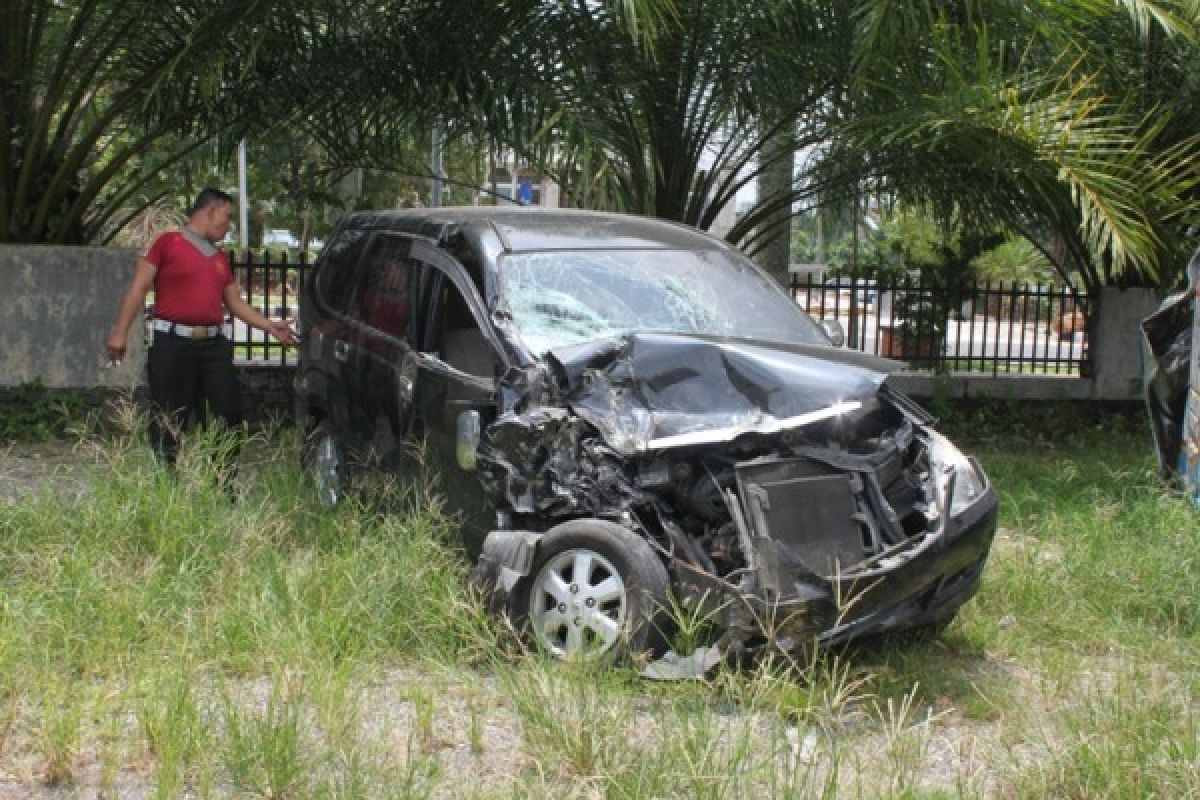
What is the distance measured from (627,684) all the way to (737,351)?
141 centimetres

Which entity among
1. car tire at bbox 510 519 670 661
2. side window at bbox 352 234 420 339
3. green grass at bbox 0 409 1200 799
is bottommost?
green grass at bbox 0 409 1200 799

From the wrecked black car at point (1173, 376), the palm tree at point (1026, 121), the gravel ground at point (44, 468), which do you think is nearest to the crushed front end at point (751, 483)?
the gravel ground at point (44, 468)

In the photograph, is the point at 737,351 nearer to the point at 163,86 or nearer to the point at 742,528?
the point at 742,528

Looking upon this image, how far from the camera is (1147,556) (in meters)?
6.82

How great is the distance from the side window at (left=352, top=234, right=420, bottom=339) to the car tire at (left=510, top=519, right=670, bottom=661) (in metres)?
1.97

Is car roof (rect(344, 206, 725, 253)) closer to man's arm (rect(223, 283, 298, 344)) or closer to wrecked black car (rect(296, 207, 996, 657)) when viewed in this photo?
wrecked black car (rect(296, 207, 996, 657))

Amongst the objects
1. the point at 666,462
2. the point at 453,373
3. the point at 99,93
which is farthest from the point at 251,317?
the point at 666,462

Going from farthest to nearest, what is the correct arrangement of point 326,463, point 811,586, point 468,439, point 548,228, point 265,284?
point 265,284
point 326,463
point 548,228
point 468,439
point 811,586

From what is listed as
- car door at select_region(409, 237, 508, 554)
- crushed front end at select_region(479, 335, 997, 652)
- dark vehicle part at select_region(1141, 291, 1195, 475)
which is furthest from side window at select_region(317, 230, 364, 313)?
dark vehicle part at select_region(1141, 291, 1195, 475)

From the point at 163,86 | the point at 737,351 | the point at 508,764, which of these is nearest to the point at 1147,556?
the point at 737,351

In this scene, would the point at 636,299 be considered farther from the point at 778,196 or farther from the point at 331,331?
the point at 778,196

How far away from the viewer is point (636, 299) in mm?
6449

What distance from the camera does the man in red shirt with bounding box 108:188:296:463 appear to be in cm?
773

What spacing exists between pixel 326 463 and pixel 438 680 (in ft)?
9.40
